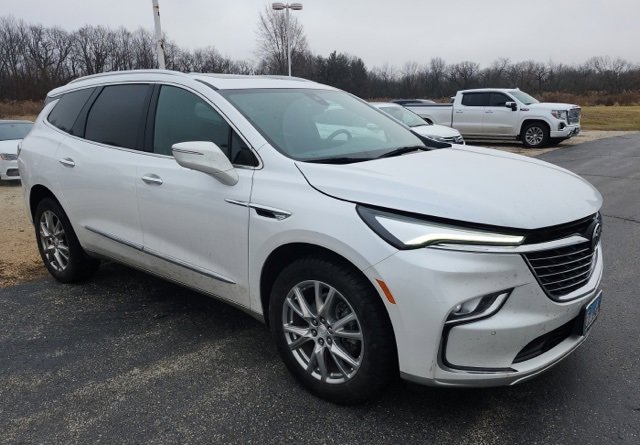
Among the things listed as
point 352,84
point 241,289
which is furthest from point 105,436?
point 352,84

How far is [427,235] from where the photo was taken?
2.33 metres

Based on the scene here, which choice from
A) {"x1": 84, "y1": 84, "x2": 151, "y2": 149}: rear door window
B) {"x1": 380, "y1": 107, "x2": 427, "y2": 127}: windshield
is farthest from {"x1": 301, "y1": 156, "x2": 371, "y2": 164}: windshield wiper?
{"x1": 380, "y1": 107, "x2": 427, "y2": 127}: windshield

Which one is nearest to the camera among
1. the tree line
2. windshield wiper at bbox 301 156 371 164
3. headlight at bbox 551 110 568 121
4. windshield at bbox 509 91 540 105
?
windshield wiper at bbox 301 156 371 164

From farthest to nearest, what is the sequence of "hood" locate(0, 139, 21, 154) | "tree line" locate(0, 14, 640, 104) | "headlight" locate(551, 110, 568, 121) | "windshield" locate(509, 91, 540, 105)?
"tree line" locate(0, 14, 640, 104) → "windshield" locate(509, 91, 540, 105) → "headlight" locate(551, 110, 568, 121) → "hood" locate(0, 139, 21, 154)

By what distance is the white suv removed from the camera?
2.31 meters

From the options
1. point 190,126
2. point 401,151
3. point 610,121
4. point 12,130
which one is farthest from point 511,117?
point 610,121

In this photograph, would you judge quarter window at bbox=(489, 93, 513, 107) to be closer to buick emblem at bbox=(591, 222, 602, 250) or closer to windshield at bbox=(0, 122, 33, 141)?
windshield at bbox=(0, 122, 33, 141)

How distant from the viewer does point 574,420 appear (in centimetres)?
262

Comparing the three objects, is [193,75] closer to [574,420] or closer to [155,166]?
[155,166]

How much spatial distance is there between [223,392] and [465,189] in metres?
1.76

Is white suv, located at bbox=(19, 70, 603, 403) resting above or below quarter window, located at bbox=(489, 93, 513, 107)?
below

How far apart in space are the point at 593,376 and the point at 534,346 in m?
0.89

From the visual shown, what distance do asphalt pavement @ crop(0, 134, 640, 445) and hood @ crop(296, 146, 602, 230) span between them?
40.9 inches

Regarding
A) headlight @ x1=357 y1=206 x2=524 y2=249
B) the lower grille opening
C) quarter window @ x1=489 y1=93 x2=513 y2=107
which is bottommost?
the lower grille opening
